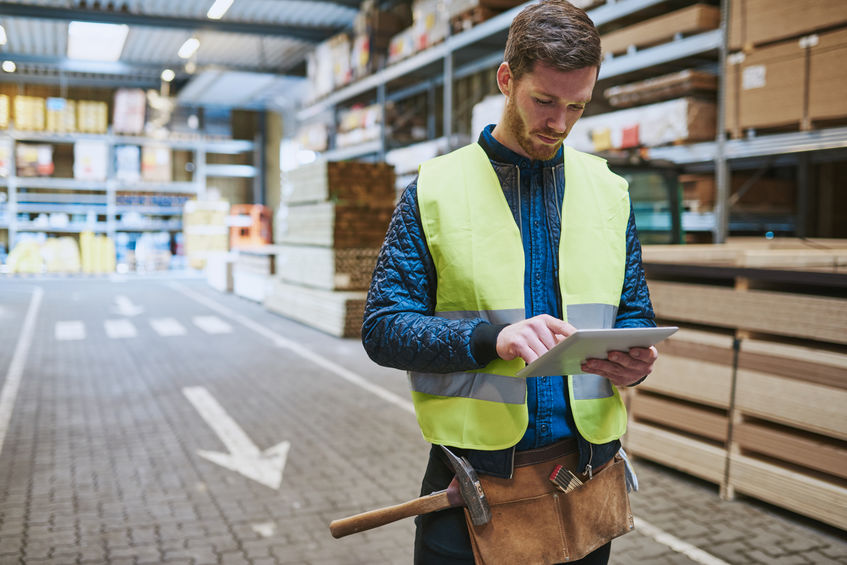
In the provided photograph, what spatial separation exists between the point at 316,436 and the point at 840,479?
3.55m

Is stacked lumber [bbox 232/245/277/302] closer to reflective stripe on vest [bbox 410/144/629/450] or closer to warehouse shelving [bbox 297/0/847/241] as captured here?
warehouse shelving [bbox 297/0/847/241]

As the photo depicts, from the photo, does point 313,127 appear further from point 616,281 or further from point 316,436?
point 616,281

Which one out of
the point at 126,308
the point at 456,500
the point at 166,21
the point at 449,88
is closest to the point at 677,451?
the point at 456,500

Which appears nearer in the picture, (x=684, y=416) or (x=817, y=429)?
(x=817, y=429)

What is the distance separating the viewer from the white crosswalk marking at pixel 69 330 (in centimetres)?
1030

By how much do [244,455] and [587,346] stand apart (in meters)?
4.32

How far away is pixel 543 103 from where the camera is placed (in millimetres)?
1512

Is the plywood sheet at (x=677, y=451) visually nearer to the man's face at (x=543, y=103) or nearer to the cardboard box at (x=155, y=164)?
the man's face at (x=543, y=103)

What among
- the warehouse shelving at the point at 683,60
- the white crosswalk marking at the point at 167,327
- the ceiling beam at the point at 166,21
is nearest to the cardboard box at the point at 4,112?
the ceiling beam at the point at 166,21

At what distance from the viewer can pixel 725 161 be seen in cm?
670

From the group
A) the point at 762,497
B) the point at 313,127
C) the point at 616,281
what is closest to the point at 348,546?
the point at 762,497

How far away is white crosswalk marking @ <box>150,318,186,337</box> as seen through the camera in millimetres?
10750

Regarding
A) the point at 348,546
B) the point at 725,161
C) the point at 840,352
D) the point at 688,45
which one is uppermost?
the point at 688,45

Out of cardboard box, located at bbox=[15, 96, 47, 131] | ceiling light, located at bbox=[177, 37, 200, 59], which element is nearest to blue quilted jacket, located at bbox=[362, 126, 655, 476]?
ceiling light, located at bbox=[177, 37, 200, 59]
